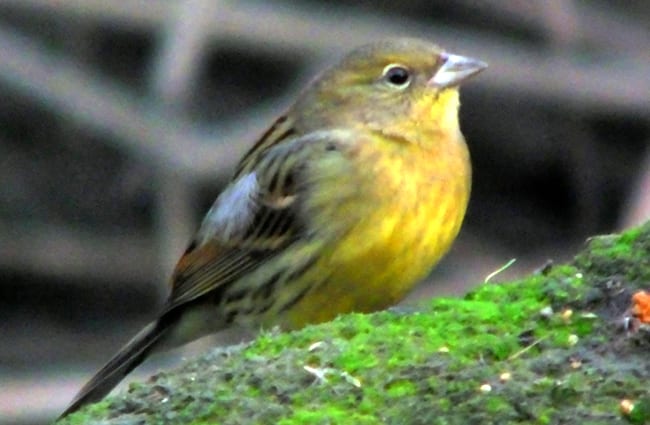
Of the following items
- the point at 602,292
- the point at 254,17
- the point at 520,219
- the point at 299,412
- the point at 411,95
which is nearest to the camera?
the point at 299,412

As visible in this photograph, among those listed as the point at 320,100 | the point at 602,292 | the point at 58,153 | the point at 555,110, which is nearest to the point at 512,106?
the point at 555,110

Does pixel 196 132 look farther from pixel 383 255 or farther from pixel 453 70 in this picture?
pixel 383 255

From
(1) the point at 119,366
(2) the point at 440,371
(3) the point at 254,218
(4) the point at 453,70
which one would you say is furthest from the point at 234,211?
(2) the point at 440,371

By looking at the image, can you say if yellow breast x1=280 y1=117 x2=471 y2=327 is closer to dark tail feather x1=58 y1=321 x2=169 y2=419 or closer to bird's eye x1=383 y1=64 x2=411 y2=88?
bird's eye x1=383 y1=64 x2=411 y2=88

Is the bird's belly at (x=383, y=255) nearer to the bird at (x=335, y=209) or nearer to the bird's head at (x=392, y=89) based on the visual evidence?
the bird at (x=335, y=209)

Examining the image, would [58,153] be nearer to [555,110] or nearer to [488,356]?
[555,110]

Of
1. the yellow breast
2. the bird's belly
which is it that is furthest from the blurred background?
the bird's belly

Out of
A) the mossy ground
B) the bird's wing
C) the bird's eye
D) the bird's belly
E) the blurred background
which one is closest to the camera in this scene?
the mossy ground
